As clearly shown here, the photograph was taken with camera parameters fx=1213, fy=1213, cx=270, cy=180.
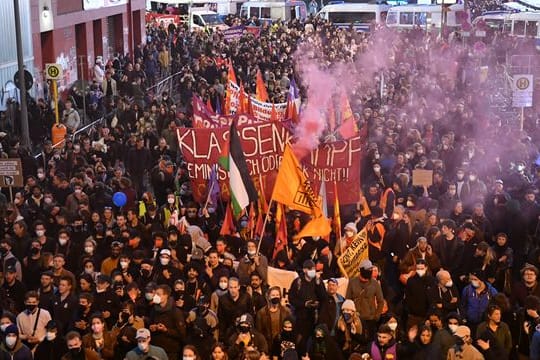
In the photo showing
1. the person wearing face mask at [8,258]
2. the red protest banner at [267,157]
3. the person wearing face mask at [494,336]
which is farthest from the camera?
the red protest banner at [267,157]

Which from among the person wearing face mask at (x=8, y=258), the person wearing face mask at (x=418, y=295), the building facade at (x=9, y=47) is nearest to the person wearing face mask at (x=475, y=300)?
the person wearing face mask at (x=418, y=295)

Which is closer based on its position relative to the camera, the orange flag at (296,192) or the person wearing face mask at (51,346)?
the person wearing face mask at (51,346)

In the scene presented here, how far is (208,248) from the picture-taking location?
1295 centimetres

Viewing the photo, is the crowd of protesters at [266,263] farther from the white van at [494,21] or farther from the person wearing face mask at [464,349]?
the white van at [494,21]

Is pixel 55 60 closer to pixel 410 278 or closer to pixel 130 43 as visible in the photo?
pixel 130 43

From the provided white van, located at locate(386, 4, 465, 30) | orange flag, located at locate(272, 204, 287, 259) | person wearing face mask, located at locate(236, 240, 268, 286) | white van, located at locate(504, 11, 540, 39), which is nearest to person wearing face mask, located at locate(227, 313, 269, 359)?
person wearing face mask, located at locate(236, 240, 268, 286)

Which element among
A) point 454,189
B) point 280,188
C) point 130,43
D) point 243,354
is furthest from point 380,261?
point 130,43

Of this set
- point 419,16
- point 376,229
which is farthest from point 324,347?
point 419,16

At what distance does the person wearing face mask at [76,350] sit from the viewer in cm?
991

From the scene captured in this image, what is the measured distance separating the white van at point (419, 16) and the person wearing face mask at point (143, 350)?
149 feet

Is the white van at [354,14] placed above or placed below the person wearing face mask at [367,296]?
below

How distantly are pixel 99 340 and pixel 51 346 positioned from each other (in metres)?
0.46

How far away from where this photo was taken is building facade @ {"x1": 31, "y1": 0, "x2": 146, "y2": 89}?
29562 millimetres

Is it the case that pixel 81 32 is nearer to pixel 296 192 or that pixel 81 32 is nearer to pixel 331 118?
pixel 331 118
